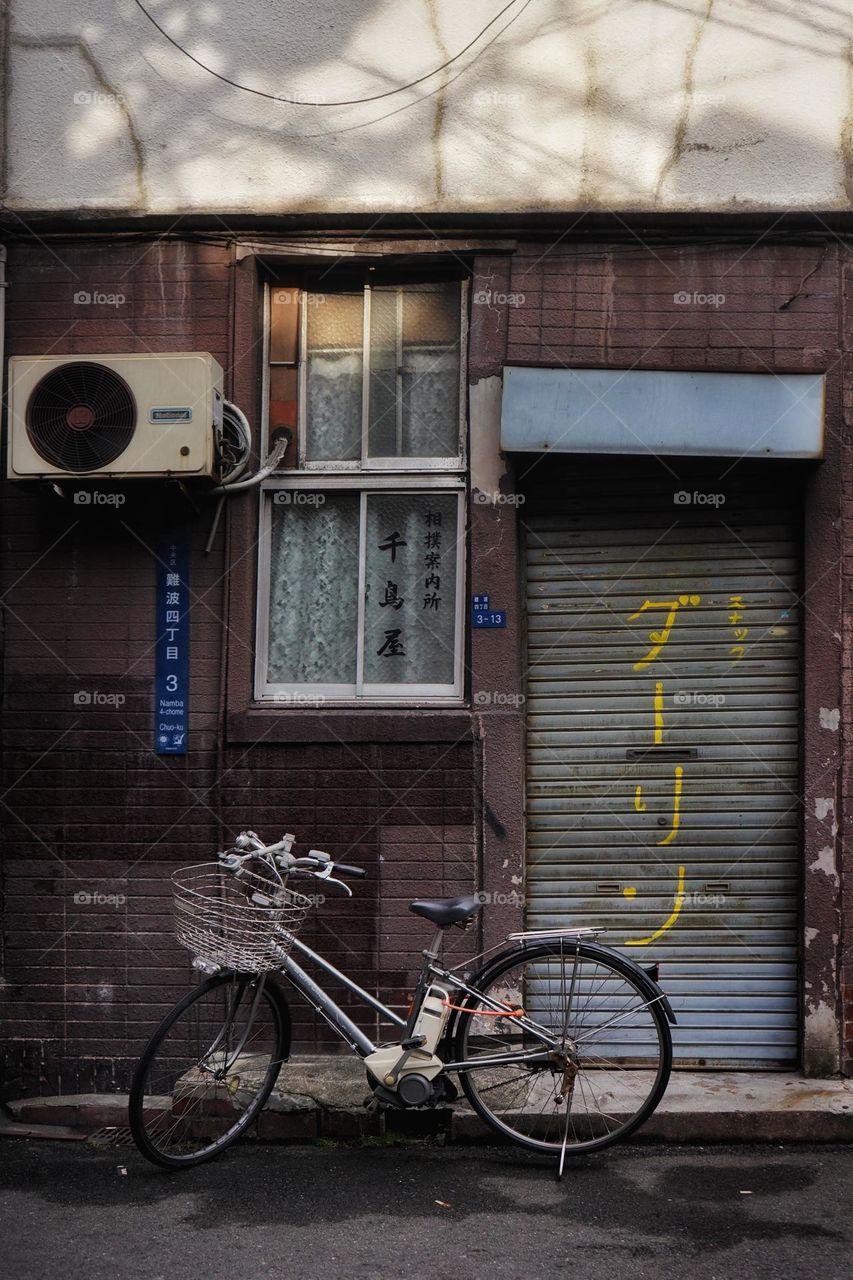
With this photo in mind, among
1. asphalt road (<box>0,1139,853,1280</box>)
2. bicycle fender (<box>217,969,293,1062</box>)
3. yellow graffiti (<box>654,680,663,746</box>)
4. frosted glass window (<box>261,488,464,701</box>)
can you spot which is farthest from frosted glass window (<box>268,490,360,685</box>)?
asphalt road (<box>0,1139,853,1280</box>)

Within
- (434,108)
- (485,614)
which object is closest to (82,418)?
(485,614)

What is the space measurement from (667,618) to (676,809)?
3.29 feet

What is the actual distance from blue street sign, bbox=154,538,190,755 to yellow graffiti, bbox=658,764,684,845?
2.57m

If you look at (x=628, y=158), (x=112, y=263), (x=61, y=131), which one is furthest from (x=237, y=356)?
(x=628, y=158)

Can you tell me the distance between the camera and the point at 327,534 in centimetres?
675

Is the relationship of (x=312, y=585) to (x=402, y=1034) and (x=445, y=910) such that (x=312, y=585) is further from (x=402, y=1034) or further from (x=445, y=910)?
(x=402, y=1034)

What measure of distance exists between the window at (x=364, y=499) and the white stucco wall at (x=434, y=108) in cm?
61

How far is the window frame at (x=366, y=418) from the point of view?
664cm

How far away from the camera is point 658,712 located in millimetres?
6527

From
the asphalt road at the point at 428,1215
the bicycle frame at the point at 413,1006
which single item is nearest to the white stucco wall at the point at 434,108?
the bicycle frame at the point at 413,1006

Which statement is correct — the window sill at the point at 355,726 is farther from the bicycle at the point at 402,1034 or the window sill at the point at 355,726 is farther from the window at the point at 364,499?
the bicycle at the point at 402,1034

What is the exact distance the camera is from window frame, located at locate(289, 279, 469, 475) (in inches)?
262

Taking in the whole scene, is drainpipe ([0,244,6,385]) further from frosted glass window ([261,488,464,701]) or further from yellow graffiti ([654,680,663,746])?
Answer: yellow graffiti ([654,680,663,746])

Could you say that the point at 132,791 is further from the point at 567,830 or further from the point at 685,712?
the point at 685,712
